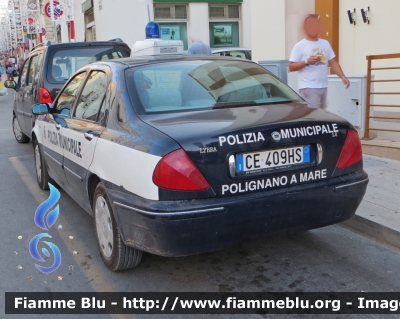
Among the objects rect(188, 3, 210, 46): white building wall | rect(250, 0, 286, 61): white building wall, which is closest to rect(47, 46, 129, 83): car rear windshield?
rect(250, 0, 286, 61): white building wall

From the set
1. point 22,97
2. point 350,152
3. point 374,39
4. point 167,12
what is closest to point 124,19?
point 167,12

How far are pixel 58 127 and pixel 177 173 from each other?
2252 mm

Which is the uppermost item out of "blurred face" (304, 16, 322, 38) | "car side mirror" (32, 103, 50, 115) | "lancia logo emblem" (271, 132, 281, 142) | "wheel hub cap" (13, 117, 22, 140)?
"blurred face" (304, 16, 322, 38)

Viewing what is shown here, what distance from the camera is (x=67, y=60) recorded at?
26.3 feet

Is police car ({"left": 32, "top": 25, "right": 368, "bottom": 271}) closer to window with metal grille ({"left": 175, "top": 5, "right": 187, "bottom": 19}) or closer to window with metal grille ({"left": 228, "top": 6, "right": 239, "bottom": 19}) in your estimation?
window with metal grille ({"left": 175, "top": 5, "right": 187, "bottom": 19})

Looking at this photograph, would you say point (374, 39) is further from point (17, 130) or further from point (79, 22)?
point (79, 22)

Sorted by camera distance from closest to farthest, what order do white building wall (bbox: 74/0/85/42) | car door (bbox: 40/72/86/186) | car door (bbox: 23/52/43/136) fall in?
car door (bbox: 40/72/86/186) → car door (bbox: 23/52/43/136) → white building wall (bbox: 74/0/85/42)

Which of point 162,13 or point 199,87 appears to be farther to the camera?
point 162,13

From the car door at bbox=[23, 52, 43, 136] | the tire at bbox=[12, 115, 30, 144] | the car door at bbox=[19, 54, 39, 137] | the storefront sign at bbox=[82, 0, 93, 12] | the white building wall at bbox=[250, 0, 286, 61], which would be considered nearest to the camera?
the car door at bbox=[23, 52, 43, 136]

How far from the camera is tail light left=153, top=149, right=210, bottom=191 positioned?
3143mm

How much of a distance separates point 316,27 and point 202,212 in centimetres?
379

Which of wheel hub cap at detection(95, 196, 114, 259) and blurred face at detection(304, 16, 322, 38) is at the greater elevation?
blurred face at detection(304, 16, 322, 38)

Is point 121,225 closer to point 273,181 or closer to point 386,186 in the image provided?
point 273,181

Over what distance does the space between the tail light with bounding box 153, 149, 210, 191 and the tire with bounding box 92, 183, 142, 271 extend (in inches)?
27.3
